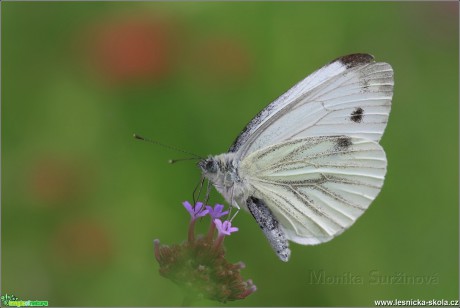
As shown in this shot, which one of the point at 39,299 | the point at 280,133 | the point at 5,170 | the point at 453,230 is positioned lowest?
the point at 39,299

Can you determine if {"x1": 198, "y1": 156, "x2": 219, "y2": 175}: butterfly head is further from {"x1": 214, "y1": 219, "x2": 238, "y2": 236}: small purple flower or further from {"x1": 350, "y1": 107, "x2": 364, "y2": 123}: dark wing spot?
{"x1": 350, "y1": 107, "x2": 364, "y2": 123}: dark wing spot

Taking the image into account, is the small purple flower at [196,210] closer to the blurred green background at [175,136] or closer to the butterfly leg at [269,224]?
the butterfly leg at [269,224]

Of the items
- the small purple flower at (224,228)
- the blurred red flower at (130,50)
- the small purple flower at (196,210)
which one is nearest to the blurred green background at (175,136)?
the blurred red flower at (130,50)

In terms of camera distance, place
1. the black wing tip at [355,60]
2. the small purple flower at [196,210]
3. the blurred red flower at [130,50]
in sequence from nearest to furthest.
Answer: the small purple flower at [196,210] < the black wing tip at [355,60] < the blurred red flower at [130,50]

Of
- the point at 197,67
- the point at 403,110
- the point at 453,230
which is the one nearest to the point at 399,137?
the point at 403,110

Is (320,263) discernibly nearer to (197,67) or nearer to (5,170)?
(197,67)

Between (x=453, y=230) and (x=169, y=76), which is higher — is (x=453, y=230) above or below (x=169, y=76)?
below

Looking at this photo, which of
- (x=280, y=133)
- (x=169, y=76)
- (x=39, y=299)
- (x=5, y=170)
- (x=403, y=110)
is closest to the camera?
(x=280, y=133)
